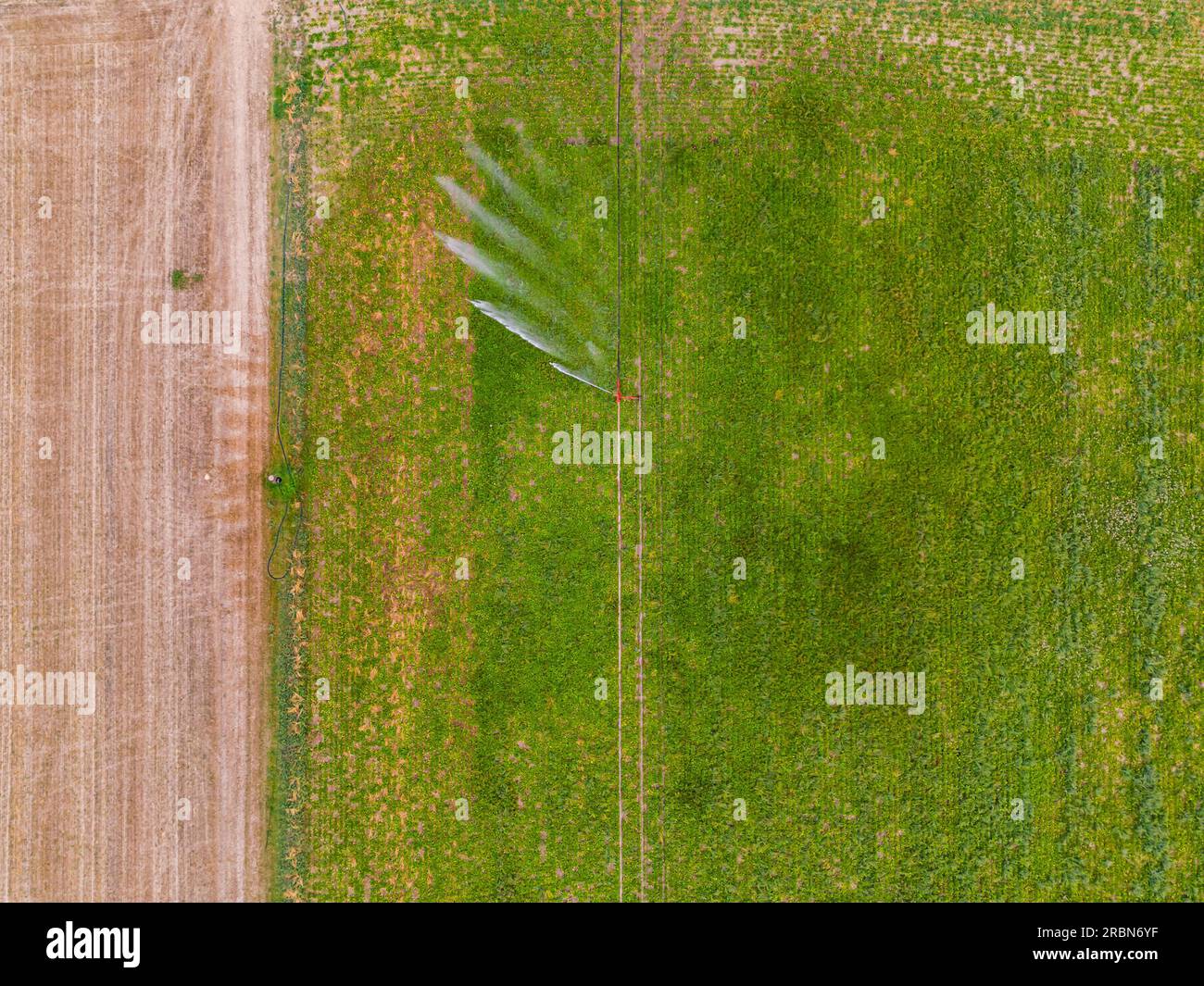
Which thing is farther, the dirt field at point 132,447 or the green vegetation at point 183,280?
the green vegetation at point 183,280

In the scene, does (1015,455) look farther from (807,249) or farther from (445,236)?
(445,236)

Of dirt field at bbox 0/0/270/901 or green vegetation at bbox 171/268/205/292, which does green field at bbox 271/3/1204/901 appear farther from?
green vegetation at bbox 171/268/205/292

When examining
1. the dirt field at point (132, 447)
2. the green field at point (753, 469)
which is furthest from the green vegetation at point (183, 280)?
the green field at point (753, 469)

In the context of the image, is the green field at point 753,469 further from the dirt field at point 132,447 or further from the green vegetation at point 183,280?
the green vegetation at point 183,280

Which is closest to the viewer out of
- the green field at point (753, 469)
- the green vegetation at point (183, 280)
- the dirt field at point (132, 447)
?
the green field at point (753, 469)

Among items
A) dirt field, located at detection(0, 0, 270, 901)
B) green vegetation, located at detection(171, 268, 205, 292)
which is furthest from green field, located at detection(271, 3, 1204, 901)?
green vegetation, located at detection(171, 268, 205, 292)

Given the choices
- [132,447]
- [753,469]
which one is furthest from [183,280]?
[753,469]
